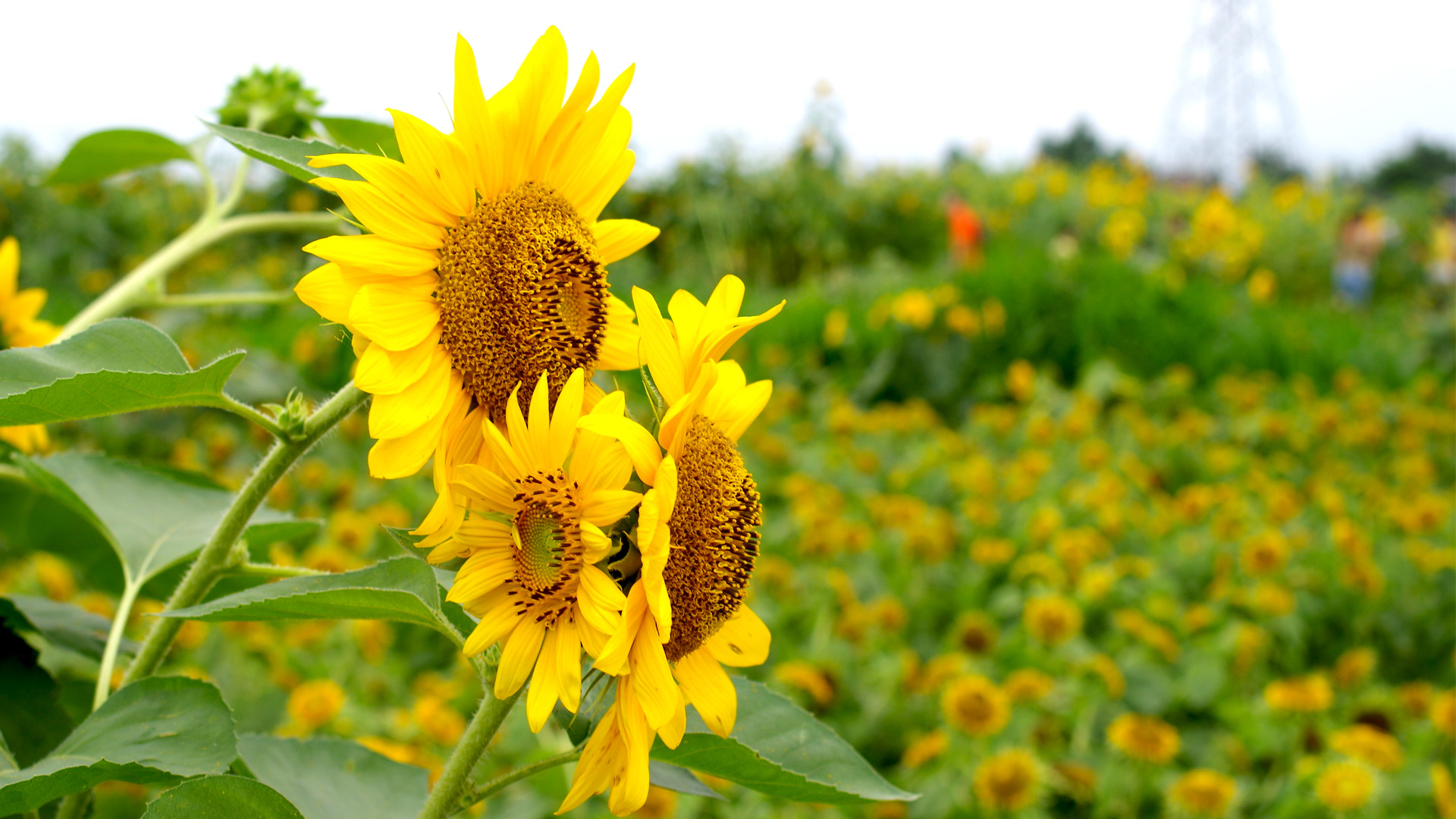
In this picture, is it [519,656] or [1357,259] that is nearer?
[519,656]

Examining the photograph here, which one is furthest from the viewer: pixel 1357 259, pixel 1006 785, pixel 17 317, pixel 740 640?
pixel 1357 259

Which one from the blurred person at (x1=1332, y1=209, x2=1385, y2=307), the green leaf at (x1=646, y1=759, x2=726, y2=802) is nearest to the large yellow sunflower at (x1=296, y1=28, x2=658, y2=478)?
the green leaf at (x1=646, y1=759, x2=726, y2=802)

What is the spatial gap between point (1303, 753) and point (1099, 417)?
212 centimetres

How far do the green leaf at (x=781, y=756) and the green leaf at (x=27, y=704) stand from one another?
379mm

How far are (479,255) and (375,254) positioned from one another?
2.4 inches

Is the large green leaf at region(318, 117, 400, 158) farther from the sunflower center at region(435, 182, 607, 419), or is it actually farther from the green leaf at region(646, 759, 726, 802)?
the green leaf at region(646, 759, 726, 802)

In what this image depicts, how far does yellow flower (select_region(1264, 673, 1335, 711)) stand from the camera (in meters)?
2.00

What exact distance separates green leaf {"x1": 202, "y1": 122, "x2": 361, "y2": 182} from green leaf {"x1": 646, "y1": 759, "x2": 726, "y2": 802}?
339 mm

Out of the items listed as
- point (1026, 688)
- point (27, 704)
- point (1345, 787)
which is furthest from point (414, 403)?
point (1345, 787)

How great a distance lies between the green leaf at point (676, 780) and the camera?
537 mm

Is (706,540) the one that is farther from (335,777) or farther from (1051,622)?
(1051,622)

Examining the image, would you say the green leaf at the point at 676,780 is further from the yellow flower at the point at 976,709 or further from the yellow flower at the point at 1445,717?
the yellow flower at the point at 1445,717

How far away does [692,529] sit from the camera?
20.1 inches

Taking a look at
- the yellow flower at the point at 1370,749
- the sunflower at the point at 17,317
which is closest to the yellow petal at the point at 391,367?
the sunflower at the point at 17,317
